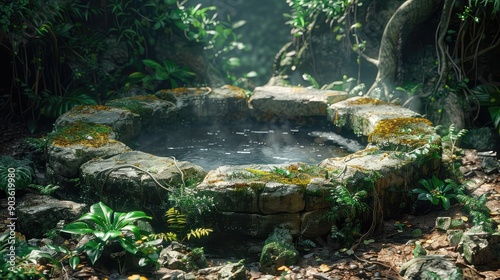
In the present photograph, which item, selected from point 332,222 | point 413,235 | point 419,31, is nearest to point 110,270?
point 332,222

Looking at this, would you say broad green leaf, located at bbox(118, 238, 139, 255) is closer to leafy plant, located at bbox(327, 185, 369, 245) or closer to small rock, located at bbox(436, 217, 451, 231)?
leafy plant, located at bbox(327, 185, 369, 245)

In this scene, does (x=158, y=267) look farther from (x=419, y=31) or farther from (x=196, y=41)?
(x=196, y=41)

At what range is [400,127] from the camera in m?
6.93

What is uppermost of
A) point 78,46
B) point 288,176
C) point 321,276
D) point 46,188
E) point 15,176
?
point 78,46

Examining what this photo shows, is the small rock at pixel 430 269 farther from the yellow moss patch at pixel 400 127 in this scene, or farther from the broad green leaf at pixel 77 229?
the broad green leaf at pixel 77 229

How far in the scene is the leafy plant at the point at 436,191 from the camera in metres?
5.77

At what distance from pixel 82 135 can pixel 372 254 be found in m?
3.65

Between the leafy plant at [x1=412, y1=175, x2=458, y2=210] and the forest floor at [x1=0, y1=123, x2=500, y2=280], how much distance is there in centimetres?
16

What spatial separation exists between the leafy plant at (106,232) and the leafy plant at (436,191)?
2.82 metres

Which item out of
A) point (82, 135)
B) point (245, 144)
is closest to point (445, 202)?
point (245, 144)

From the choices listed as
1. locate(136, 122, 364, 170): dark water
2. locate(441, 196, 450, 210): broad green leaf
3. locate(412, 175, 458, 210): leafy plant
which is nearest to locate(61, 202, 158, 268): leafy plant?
locate(136, 122, 364, 170): dark water

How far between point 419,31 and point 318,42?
2316 millimetres

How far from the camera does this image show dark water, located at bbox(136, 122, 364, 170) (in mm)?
7359

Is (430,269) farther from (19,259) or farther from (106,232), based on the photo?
(19,259)
